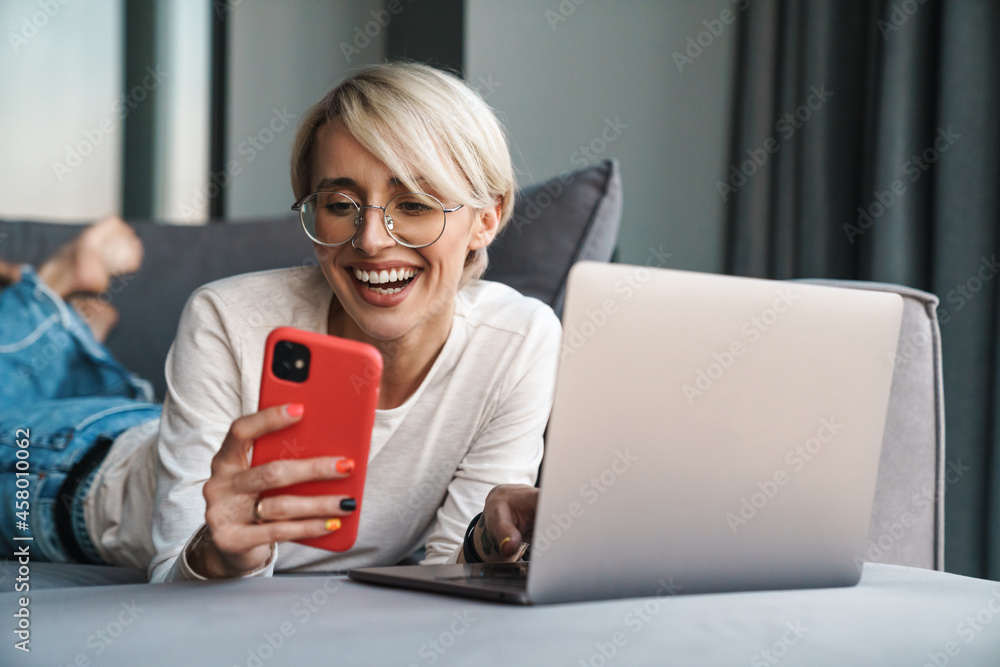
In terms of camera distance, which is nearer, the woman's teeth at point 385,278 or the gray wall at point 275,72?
the woman's teeth at point 385,278

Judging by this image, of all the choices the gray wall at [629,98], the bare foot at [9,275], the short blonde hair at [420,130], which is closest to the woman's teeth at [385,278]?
the short blonde hair at [420,130]

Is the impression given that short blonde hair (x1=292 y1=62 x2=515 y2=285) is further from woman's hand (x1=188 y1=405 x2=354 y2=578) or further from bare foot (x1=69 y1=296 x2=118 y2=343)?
bare foot (x1=69 y1=296 x2=118 y2=343)

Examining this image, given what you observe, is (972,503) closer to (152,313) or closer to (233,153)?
(152,313)

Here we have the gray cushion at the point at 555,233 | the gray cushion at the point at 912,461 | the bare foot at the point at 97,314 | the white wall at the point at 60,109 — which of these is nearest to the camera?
the gray cushion at the point at 912,461

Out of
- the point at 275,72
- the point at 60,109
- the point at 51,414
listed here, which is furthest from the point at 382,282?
the point at 60,109

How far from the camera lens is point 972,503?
1586mm

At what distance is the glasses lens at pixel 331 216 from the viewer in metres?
1.03

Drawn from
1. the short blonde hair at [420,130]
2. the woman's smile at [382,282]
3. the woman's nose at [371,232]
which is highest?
the short blonde hair at [420,130]

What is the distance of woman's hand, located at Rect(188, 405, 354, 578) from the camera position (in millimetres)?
709

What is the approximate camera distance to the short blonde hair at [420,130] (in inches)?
40.0

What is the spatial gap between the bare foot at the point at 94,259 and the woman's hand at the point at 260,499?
120cm

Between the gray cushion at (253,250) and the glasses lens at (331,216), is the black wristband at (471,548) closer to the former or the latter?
the glasses lens at (331,216)

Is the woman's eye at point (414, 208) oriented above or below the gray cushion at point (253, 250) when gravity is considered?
above

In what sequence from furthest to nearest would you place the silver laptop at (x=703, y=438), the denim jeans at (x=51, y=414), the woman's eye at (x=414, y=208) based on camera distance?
the denim jeans at (x=51, y=414), the woman's eye at (x=414, y=208), the silver laptop at (x=703, y=438)
